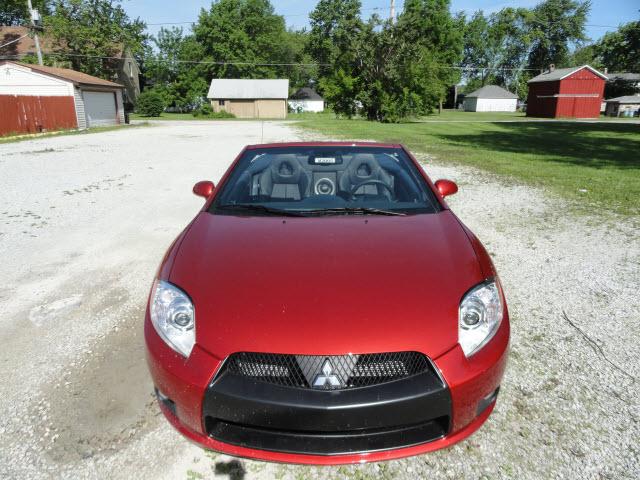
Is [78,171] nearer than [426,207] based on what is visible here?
No

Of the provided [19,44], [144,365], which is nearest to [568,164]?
[144,365]

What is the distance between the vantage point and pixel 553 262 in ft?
15.7

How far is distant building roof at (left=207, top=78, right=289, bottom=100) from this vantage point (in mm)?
54469

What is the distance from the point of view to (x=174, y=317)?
2.09 metres

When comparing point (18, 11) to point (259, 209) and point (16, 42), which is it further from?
point (259, 209)

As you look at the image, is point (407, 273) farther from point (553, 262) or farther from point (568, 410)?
point (553, 262)

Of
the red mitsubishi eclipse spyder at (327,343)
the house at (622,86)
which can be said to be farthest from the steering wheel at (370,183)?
the house at (622,86)

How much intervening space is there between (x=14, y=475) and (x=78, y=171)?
34.4 ft

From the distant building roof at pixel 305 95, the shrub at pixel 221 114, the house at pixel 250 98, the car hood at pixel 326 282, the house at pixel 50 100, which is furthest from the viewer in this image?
the distant building roof at pixel 305 95

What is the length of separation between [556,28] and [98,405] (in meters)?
93.5

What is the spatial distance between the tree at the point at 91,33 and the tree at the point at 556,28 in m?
66.6

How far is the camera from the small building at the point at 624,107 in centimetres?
5381

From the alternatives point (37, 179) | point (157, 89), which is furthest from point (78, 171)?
point (157, 89)

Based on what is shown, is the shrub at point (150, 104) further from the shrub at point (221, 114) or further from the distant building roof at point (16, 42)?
the distant building roof at point (16, 42)
